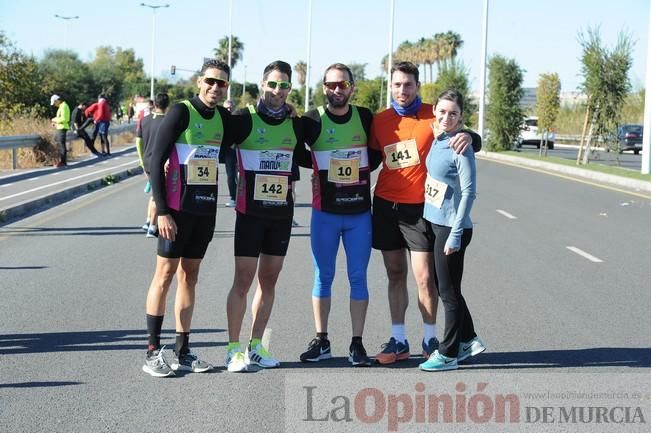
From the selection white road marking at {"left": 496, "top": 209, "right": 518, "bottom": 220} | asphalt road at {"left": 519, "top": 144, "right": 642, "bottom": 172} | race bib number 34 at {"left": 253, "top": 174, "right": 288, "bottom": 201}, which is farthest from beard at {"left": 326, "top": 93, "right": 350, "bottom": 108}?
asphalt road at {"left": 519, "top": 144, "right": 642, "bottom": 172}

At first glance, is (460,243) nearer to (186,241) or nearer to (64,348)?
(186,241)

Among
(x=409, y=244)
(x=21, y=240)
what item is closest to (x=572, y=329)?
(x=409, y=244)

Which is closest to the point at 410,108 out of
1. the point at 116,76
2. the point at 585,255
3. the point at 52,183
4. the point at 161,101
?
the point at 161,101

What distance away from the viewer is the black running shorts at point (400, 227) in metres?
6.99

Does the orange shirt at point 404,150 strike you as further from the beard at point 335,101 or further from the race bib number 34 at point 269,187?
the race bib number 34 at point 269,187

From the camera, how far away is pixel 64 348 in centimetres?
729

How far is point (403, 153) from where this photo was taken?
6977 mm

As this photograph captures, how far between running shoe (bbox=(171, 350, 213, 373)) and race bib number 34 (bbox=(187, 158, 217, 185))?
1.16 metres

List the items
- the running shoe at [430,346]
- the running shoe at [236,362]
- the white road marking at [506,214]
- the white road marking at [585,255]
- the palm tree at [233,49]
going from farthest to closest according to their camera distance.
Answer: the palm tree at [233,49] → the white road marking at [506,214] → the white road marking at [585,255] → the running shoe at [430,346] → the running shoe at [236,362]

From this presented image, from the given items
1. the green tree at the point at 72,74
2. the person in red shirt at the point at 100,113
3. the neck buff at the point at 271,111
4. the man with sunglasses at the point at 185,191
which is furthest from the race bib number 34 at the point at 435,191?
the green tree at the point at 72,74

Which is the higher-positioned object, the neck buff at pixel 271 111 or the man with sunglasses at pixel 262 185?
the neck buff at pixel 271 111

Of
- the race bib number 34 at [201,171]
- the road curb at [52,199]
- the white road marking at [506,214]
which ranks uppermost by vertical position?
the race bib number 34 at [201,171]

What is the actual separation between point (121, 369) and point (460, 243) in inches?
94.5

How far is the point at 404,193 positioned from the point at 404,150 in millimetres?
300
